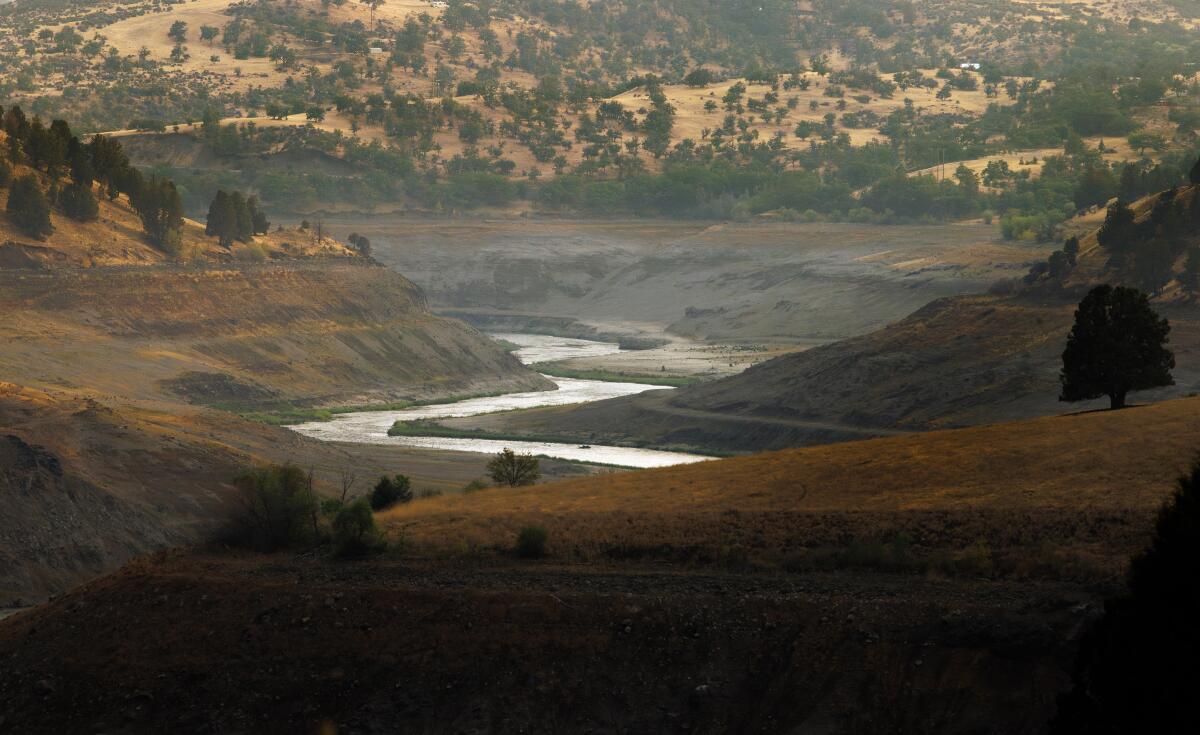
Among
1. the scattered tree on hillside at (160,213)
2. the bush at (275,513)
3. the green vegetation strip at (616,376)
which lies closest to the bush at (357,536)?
the bush at (275,513)

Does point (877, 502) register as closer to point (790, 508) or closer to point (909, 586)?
point (790, 508)

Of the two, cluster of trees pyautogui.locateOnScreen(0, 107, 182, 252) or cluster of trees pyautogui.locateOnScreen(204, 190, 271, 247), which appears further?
cluster of trees pyautogui.locateOnScreen(204, 190, 271, 247)

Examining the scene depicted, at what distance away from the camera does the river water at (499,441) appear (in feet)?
360

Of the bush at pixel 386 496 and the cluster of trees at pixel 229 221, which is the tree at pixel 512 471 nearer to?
the bush at pixel 386 496

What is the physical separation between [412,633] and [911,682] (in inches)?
459

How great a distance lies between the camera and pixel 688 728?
A: 37125mm

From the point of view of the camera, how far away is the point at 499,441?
118 meters

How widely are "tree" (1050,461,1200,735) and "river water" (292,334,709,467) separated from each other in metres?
56.5

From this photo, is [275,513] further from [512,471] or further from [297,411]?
[297,411]

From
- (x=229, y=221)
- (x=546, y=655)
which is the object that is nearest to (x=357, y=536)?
(x=546, y=655)

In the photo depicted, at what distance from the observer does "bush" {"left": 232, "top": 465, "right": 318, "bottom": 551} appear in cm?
5219

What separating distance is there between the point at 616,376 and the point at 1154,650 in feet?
432

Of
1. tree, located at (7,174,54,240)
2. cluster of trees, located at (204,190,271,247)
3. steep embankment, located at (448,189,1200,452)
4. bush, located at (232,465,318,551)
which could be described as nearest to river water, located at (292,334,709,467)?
steep embankment, located at (448,189,1200,452)

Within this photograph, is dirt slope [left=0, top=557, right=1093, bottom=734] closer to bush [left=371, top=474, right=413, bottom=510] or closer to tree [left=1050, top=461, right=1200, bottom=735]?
tree [left=1050, top=461, right=1200, bottom=735]
